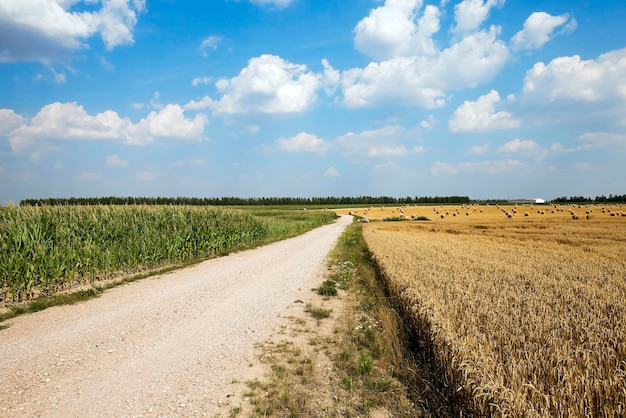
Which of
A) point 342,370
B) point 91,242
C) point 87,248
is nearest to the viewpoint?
point 342,370

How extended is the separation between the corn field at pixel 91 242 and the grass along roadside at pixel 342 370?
983cm

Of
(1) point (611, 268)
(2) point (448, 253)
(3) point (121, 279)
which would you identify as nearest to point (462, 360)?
(1) point (611, 268)

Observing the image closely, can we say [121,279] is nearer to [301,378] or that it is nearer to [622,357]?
[301,378]

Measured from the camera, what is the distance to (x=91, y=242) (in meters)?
15.6

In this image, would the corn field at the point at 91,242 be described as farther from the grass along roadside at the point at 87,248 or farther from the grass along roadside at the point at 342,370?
the grass along roadside at the point at 342,370

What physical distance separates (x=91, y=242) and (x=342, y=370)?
13974mm

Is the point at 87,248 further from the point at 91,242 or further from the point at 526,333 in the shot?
the point at 526,333

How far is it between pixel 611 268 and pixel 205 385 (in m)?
13.6

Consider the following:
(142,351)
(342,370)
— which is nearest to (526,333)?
(342,370)

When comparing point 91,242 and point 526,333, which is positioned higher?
point 91,242

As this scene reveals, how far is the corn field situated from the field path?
2.63 meters

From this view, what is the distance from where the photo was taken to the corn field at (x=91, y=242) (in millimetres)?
12500

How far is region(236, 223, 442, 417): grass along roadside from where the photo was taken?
5.39 meters

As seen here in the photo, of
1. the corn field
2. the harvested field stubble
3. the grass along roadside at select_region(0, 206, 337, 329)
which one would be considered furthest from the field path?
the harvested field stubble
